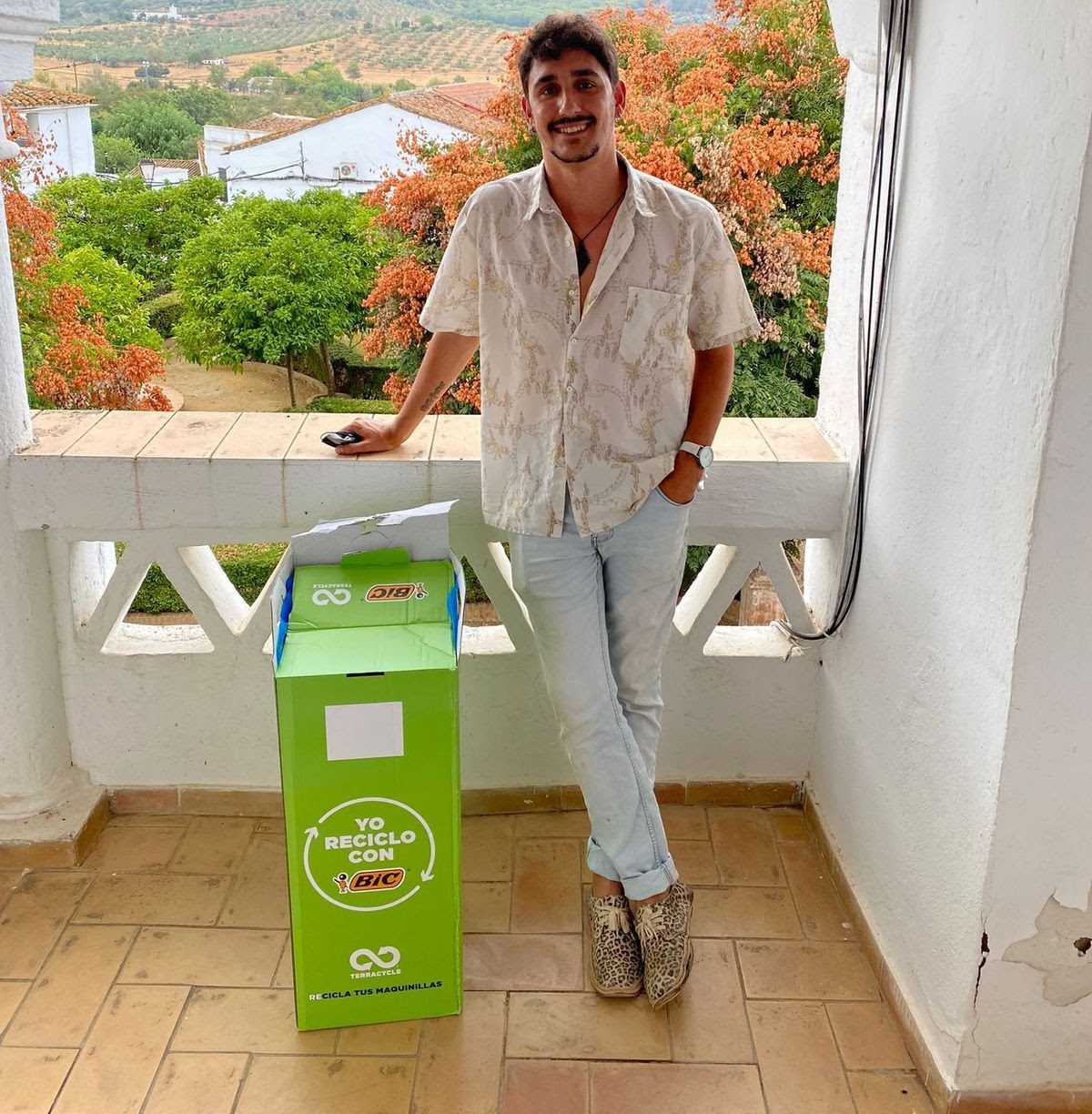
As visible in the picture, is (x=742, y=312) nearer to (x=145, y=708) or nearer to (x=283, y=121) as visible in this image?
(x=145, y=708)

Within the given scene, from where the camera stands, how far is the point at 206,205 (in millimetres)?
7957

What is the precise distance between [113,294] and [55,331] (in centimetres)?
78

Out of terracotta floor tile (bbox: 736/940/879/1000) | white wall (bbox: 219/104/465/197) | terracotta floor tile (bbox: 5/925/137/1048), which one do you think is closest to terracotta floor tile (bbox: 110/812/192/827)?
terracotta floor tile (bbox: 5/925/137/1048)

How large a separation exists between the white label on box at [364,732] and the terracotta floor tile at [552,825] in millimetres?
929

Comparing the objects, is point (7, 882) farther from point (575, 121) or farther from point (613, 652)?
point (575, 121)

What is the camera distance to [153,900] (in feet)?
8.88

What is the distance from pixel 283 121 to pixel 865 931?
6875 millimetres

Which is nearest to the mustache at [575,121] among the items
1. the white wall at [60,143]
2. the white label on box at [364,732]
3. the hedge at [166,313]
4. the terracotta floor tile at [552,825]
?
the white label on box at [364,732]

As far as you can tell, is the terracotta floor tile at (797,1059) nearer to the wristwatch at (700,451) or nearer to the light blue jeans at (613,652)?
the light blue jeans at (613,652)

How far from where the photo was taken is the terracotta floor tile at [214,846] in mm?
2838

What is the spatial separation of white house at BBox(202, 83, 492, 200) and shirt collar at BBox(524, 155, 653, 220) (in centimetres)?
408

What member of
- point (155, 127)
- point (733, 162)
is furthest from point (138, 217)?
point (733, 162)

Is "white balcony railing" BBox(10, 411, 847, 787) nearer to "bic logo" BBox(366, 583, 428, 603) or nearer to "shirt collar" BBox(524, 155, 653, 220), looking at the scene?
"bic logo" BBox(366, 583, 428, 603)

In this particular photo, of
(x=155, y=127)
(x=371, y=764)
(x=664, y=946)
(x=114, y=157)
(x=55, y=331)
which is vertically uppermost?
(x=155, y=127)
